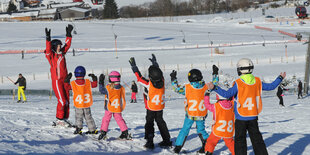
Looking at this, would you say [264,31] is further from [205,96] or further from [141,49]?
[205,96]

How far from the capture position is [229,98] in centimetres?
534

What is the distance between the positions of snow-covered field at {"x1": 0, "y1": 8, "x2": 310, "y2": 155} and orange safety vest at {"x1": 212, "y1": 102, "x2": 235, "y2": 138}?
0.93 m

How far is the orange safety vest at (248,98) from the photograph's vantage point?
16.5 feet

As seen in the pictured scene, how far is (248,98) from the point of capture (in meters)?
5.05

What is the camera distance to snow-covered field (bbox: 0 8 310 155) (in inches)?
251

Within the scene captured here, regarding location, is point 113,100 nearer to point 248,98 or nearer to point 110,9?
point 248,98

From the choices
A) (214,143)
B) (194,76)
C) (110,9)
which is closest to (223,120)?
(214,143)

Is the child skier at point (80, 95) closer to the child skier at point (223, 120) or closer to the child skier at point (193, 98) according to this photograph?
the child skier at point (193, 98)

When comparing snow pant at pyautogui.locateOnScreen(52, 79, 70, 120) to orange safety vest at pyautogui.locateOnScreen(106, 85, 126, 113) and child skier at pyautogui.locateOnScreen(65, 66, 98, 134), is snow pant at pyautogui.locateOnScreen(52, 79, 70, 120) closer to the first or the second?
child skier at pyautogui.locateOnScreen(65, 66, 98, 134)

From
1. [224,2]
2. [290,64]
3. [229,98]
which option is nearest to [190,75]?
[229,98]

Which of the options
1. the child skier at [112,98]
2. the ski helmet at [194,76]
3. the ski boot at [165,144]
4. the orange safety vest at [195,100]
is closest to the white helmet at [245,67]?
the ski helmet at [194,76]

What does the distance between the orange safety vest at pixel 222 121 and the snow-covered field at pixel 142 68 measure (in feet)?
3.07

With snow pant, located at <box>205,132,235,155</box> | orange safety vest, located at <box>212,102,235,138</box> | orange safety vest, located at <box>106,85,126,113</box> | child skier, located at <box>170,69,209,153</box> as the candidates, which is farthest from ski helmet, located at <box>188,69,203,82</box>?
orange safety vest, located at <box>106,85,126,113</box>

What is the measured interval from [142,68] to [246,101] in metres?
30.4
